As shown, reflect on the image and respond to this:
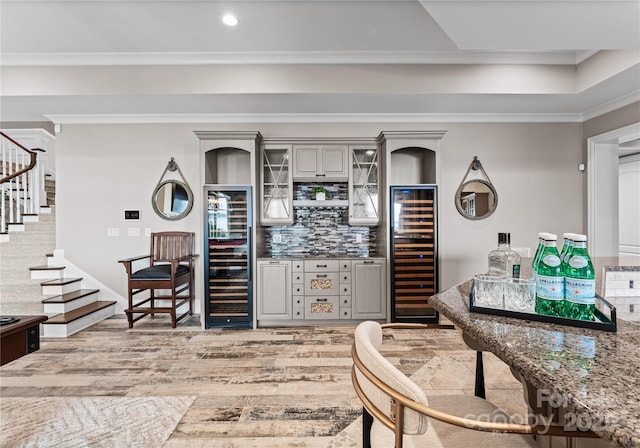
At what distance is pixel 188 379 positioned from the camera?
258 centimetres

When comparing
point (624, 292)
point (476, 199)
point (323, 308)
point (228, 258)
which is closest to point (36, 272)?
point (228, 258)

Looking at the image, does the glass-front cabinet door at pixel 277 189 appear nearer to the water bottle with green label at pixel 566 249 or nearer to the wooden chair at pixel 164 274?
the wooden chair at pixel 164 274

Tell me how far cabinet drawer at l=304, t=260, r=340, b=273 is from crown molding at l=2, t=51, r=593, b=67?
A: 223 centimetres

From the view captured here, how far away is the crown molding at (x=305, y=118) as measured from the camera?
4152 mm

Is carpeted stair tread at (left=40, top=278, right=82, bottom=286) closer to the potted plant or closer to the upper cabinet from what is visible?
the upper cabinet

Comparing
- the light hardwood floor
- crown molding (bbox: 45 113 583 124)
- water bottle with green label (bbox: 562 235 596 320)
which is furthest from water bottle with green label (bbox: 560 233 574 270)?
crown molding (bbox: 45 113 583 124)

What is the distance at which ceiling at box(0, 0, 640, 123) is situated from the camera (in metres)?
2.64

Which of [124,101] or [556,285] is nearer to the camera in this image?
[556,285]

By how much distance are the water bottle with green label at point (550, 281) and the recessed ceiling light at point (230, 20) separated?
2929mm

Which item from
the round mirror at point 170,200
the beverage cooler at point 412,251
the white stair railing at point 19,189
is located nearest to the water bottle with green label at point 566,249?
the beverage cooler at point 412,251

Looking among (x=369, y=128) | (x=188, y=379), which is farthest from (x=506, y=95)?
(x=188, y=379)

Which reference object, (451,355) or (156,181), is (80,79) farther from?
(451,355)

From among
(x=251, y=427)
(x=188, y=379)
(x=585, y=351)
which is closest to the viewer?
(x=585, y=351)

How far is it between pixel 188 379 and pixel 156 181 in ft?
8.99
